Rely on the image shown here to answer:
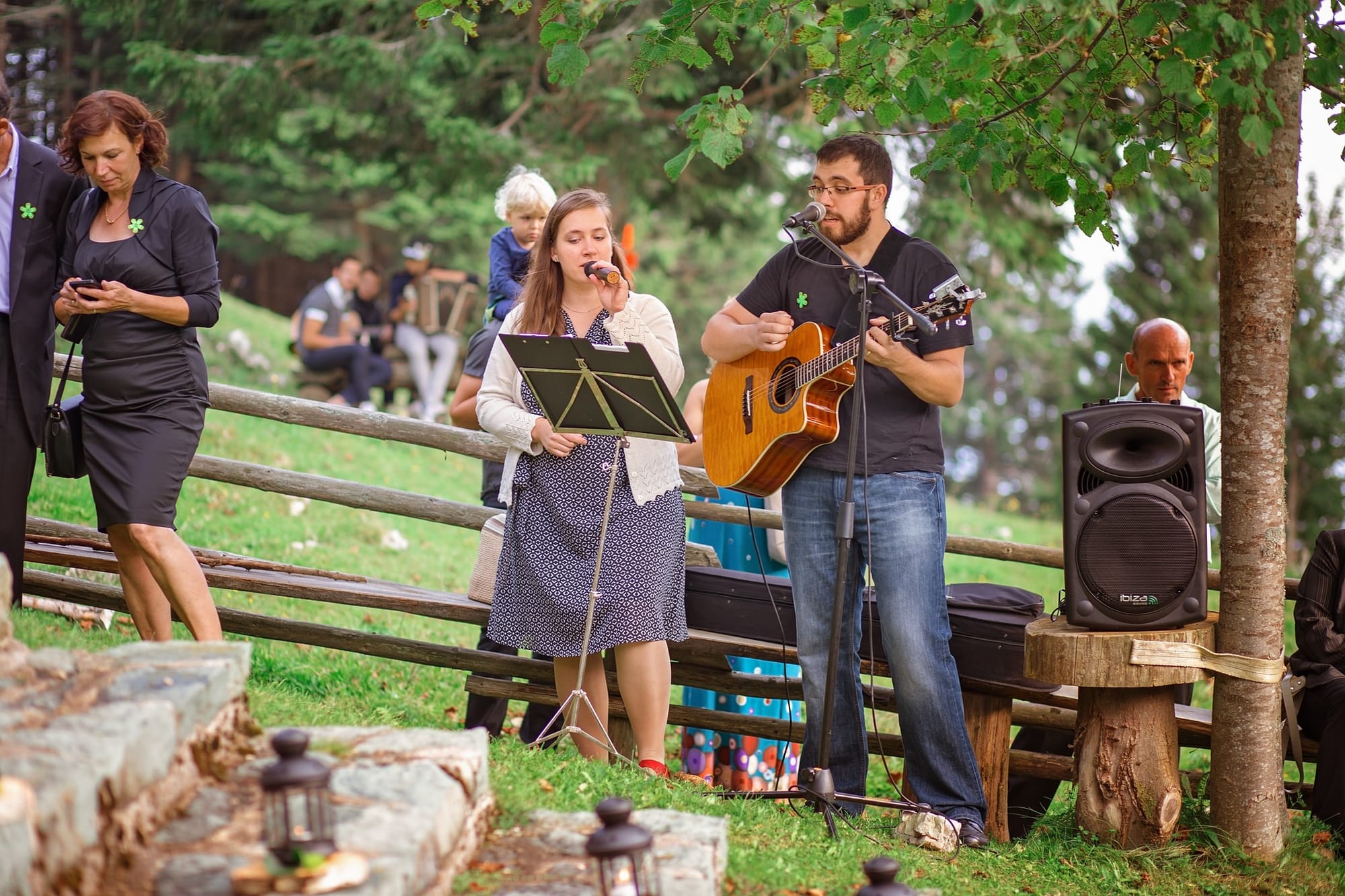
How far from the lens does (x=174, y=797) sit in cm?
272

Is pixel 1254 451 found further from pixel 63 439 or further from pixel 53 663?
pixel 63 439

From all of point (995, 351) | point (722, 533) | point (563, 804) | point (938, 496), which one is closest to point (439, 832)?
point (563, 804)

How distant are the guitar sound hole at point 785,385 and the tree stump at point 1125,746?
117 centimetres

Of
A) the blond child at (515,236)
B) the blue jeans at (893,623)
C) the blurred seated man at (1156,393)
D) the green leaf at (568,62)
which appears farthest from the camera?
the blond child at (515,236)

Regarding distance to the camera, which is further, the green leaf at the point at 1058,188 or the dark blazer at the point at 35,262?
the green leaf at the point at 1058,188

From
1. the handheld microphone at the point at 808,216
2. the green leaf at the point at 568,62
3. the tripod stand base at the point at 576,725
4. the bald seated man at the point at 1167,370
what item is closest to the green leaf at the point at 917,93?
the handheld microphone at the point at 808,216

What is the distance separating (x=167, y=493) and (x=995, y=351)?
41.9 metres

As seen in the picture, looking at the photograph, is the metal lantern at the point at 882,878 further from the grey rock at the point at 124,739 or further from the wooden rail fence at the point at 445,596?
the wooden rail fence at the point at 445,596

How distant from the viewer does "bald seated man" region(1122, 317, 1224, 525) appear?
17.5 feet

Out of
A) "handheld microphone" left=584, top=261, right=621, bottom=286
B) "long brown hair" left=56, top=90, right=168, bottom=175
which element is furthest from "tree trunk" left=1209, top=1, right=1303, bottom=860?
"long brown hair" left=56, top=90, right=168, bottom=175

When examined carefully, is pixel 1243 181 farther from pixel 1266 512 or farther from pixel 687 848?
pixel 687 848

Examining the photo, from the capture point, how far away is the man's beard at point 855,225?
4434mm

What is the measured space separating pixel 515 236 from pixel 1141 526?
118 inches

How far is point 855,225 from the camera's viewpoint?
4.44m
